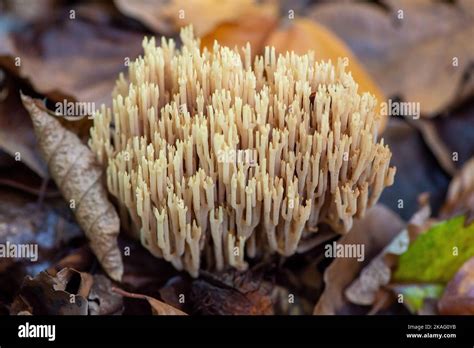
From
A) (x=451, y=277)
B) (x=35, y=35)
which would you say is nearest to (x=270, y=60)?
(x=451, y=277)

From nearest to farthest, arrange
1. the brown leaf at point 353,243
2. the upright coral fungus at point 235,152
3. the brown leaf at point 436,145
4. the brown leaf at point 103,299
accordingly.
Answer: the upright coral fungus at point 235,152 → the brown leaf at point 103,299 → the brown leaf at point 353,243 → the brown leaf at point 436,145

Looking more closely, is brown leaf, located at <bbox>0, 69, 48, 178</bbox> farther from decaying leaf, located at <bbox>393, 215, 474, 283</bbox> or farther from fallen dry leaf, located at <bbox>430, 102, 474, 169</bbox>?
fallen dry leaf, located at <bbox>430, 102, 474, 169</bbox>

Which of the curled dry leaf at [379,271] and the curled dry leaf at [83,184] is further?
the curled dry leaf at [379,271]

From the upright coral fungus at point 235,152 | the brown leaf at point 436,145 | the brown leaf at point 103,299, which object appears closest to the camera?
the upright coral fungus at point 235,152

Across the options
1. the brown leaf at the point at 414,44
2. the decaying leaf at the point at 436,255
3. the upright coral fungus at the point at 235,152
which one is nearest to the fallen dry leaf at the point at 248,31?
Answer: the brown leaf at the point at 414,44

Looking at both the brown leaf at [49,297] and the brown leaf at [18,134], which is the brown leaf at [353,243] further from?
the brown leaf at [18,134]

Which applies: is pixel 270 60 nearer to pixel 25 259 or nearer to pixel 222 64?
pixel 222 64

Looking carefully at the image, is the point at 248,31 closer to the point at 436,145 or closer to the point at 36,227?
the point at 436,145

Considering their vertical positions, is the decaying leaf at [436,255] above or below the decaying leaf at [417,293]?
above
